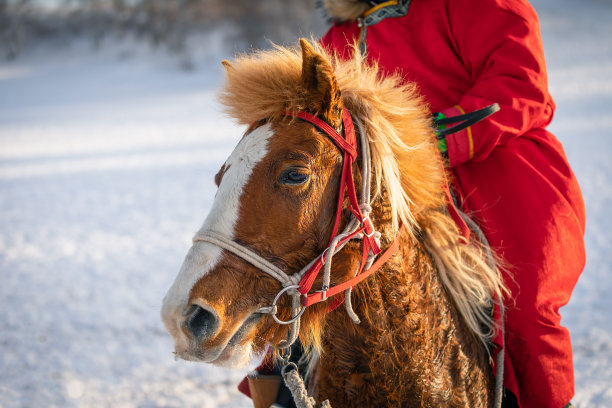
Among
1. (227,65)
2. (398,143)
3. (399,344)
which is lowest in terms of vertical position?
(399,344)

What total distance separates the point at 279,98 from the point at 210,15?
33.4m

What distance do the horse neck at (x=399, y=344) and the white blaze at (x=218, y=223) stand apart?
509mm

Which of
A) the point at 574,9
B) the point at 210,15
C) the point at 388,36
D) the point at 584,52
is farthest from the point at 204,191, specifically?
the point at 574,9

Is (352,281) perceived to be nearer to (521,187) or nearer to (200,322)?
(200,322)

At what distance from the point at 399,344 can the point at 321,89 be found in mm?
907

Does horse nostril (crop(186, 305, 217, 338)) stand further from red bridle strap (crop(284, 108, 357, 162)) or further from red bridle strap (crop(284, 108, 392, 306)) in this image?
red bridle strap (crop(284, 108, 357, 162))

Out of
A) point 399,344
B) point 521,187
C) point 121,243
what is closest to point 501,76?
point 521,187

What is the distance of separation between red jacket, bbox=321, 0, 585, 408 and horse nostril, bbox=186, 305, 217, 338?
1111 millimetres

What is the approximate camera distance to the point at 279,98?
4.51 ft

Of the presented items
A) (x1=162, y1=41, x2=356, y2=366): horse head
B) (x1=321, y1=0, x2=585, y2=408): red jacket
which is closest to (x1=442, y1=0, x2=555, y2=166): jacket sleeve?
(x1=321, y1=0, x2=585, y2=408): red jacket

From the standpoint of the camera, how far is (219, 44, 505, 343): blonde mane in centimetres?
142

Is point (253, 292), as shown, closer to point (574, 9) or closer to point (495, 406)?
point (495, 406)

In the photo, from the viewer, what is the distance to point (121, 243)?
6391 mm

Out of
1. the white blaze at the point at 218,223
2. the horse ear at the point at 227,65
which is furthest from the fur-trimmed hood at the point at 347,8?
the white blaze at the point at 218,223
